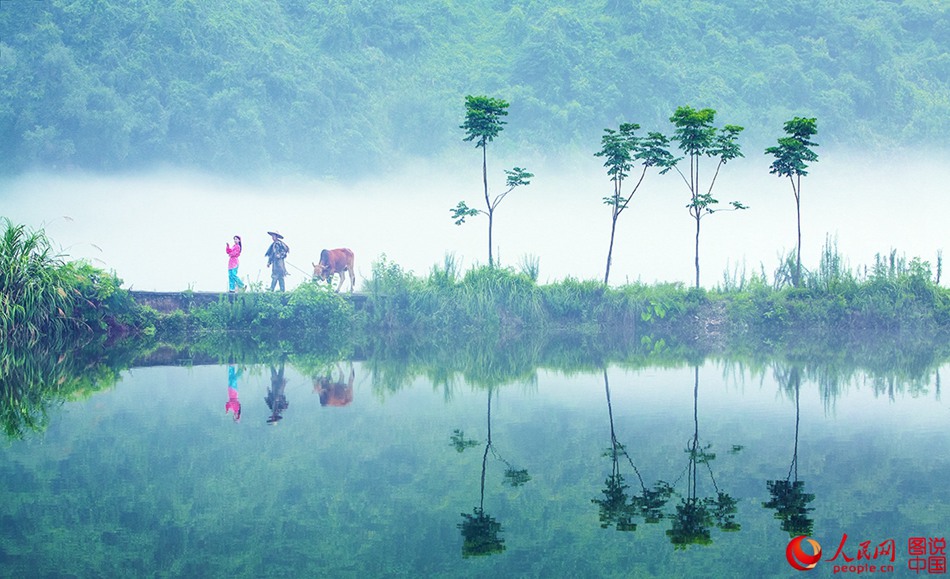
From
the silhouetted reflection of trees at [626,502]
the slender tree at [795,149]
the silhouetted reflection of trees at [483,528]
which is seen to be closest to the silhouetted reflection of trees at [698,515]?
the silhouetted reflection of trees at [626,502]

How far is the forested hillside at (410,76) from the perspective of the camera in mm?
53281

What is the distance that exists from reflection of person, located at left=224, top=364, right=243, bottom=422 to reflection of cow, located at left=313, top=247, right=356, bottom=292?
916 cm

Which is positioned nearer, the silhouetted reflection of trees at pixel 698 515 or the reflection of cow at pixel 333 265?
the silhouetted reflection of trees at pixel 698 515

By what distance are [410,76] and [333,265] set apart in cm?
3742

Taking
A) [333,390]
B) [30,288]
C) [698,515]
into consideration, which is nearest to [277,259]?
[30,288]

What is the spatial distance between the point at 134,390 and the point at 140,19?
47.9 metres

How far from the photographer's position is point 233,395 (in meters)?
12.8

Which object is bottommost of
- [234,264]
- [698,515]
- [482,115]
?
[698,515]
